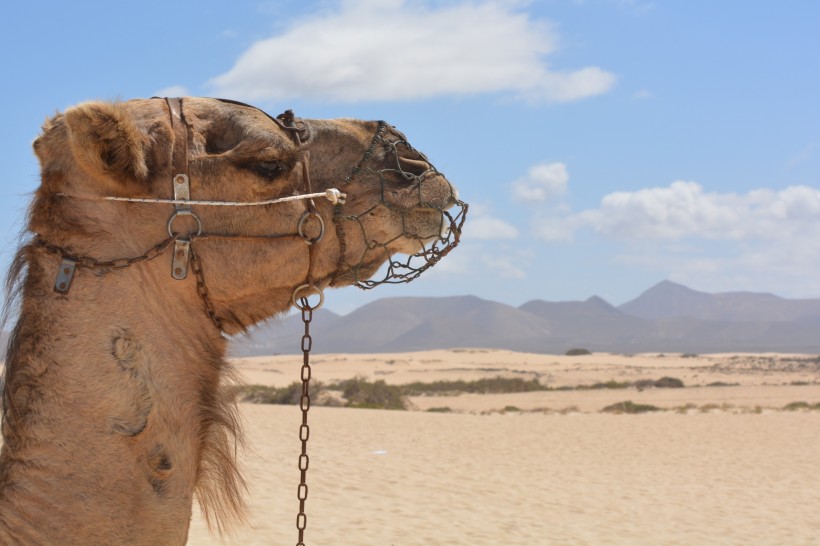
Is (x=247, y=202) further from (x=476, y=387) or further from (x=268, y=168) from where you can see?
(x=476, y=387)

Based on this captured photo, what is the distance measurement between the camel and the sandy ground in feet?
5.16

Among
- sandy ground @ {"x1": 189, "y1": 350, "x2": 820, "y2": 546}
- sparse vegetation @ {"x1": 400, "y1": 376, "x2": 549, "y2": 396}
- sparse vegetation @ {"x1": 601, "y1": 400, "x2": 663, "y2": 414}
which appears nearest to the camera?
sandy ground @ {"x1": 189, "y1": 350, "x2": 820, "y2": 546}

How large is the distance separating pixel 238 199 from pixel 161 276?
291 mm

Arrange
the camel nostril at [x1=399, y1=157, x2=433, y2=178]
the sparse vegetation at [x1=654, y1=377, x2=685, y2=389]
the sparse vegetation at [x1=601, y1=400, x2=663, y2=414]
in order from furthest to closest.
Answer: the sparse vegetation at [x1=654, y1=377, x2=685, y2=389]
the sparse vegetation at [x1=601, y1=400, x2=663, y2=414]
the camel nostril at [x1=399, y1=157, x2=433, y2=178]

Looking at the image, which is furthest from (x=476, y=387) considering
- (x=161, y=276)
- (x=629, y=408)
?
(x=161, y=276)

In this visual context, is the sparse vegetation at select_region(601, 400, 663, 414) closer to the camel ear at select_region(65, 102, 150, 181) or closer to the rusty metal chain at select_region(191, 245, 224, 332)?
the rusty metal chain at select_region(191, 245, 224, 332)

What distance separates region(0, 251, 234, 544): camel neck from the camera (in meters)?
2.18

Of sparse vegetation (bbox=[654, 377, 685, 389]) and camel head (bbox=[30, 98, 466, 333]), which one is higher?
camel head (bbox=[30, 98, 466, 333])

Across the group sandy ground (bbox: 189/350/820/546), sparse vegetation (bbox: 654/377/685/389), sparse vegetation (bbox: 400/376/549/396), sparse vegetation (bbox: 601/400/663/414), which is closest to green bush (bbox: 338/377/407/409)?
sandy ground (bbox: 189/350/820/546)

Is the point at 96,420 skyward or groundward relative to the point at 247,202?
groundward

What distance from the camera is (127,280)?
2344mm

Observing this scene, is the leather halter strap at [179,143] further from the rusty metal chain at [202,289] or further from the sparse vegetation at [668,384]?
the sparse vegetation at [668,384]

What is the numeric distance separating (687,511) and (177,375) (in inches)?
525

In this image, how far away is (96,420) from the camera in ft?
7.34
